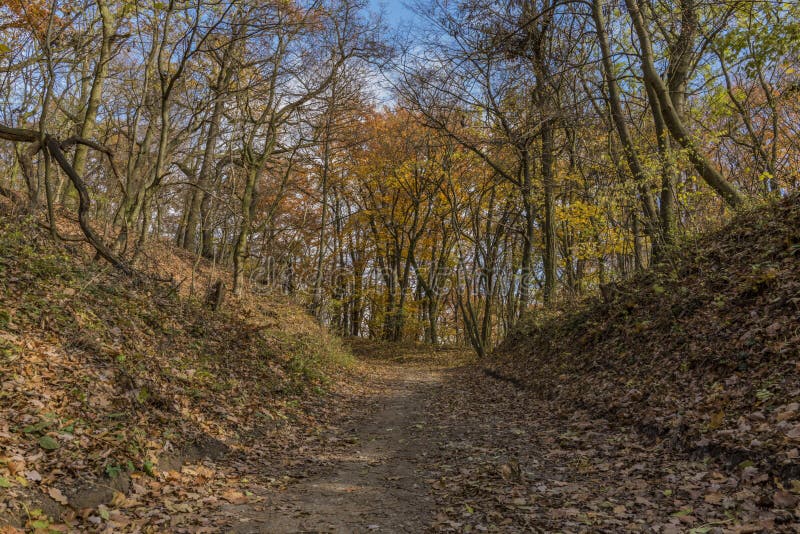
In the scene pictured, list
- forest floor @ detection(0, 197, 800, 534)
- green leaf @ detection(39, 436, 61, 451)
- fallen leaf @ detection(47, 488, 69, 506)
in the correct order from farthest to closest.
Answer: green leaf @ detection(39, 436, 61, 451) < forest floor @ detection(0, 197, 800, 534) < fallen leaf @ detection(47, 488, 69, 506)

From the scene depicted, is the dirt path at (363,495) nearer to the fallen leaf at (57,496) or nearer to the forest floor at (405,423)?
the forest floor at (405,423)

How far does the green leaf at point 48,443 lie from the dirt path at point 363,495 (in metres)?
Answer: 1.75

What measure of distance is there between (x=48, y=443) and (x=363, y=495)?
10.1ft

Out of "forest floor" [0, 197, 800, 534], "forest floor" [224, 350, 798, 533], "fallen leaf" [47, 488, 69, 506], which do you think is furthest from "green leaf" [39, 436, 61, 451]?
"forest floor" [224, 350, 798, 533]

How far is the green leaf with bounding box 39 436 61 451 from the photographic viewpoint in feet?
14.4

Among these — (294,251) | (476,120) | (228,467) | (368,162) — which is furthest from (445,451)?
(294,251)

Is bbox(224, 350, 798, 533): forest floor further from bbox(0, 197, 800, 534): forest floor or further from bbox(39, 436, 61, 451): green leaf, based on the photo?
bbox(39, 436, 61, 451): green leaf

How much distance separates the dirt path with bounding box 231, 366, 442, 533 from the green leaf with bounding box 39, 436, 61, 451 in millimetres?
1749

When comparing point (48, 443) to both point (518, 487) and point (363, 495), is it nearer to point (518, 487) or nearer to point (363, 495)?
point (363, 495)

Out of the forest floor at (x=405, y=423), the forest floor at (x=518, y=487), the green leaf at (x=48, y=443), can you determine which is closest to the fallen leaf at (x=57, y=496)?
the forest floor at (x=405, y=423)

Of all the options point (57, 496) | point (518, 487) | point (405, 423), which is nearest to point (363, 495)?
point (518, 487)

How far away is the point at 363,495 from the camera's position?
5.32m

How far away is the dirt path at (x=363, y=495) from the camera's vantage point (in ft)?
14.7

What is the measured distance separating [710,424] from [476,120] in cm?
1386
